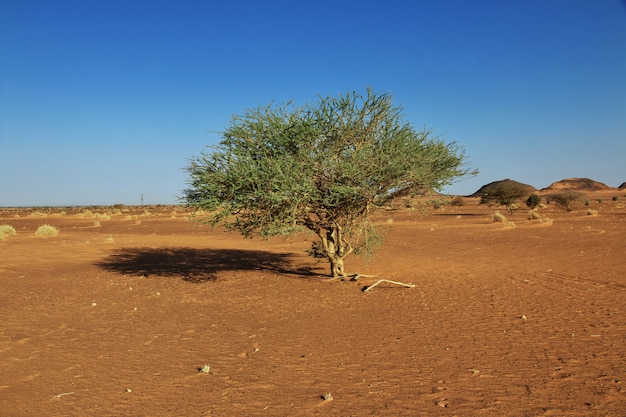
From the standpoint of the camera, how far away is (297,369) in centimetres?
619

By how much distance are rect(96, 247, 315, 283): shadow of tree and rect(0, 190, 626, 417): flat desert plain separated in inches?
9.7

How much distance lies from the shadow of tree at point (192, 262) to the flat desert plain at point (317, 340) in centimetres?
25

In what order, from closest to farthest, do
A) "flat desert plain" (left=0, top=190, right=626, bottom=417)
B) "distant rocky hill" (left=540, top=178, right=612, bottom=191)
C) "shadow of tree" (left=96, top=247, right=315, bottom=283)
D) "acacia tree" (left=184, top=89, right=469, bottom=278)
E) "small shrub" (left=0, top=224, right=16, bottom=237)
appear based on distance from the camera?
"flat desert plain" (left=0, top=190, right=626, bottom=417), "acacia tree" (left=184, top=89, right=469, bottom=278), "shadow of tree" (left=96, top=247, right=315, bottom=283), "small shrub" (left=0, top=224, right=16, bottom=237), "distant rocky hill" (left=540, top=178, right=612, bottom=191)

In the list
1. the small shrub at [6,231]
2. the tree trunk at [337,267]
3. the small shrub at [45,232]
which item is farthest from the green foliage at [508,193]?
the small shrub at [6,231]

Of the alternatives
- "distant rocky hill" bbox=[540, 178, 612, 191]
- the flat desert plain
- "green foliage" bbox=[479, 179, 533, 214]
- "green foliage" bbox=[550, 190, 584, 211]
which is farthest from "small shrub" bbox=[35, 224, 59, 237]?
"distant rocky hill" bbox=[540, 178, 612, 191]

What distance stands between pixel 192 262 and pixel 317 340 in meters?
11.9

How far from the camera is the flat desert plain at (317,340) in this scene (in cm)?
509

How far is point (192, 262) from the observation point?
18453mm

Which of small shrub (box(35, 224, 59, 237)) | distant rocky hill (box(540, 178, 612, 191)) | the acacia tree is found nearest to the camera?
the acacia tree

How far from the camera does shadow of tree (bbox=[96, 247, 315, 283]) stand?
1577 centimetres

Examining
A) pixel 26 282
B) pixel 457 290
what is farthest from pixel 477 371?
pixel 26 282

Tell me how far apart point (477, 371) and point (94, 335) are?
654 centimetres

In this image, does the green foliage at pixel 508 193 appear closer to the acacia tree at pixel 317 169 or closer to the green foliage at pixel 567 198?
the green foliage at pixel 567 198

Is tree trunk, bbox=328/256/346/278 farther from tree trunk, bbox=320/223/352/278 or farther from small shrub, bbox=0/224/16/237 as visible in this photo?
small shrub, bbox=0/224/16/237
